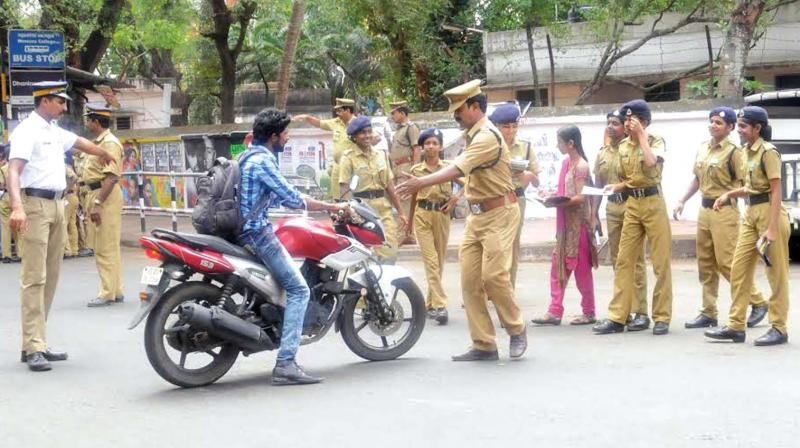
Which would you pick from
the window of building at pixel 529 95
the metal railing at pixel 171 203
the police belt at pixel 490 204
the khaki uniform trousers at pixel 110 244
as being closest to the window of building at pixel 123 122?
the window of building at pixel 529 95

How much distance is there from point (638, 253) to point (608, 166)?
0.81 metres

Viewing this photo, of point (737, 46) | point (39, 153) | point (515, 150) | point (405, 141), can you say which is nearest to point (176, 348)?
point (39, 153)

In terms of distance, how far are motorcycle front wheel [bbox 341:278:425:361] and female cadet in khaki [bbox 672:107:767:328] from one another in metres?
2.50

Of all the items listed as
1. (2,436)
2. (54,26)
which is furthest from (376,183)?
(54,26)

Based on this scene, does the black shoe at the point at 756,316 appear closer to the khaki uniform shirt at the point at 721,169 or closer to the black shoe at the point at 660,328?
the black shoe at the point at 660,328

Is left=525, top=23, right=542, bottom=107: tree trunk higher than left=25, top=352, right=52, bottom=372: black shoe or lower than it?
higher

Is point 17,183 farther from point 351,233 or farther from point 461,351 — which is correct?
point 461,351

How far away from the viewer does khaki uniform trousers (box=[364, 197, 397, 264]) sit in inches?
416

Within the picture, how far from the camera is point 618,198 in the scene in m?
9.69

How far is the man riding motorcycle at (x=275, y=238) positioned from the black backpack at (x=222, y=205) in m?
0.04

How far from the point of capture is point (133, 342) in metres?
9.32

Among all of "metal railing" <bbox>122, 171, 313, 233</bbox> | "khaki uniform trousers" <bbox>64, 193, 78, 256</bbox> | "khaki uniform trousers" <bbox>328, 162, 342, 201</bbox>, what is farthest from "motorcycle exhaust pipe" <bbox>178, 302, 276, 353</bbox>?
"metal railing" <bbox>122, 171, 313, 233</bbox>

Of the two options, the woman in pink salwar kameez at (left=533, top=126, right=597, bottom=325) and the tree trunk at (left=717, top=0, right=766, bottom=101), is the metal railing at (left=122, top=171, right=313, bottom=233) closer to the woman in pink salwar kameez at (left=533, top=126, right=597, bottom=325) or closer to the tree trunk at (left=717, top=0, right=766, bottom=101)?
the tree trunk at (left=717, top=0, right=766, bottom=101)

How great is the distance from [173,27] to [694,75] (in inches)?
506
